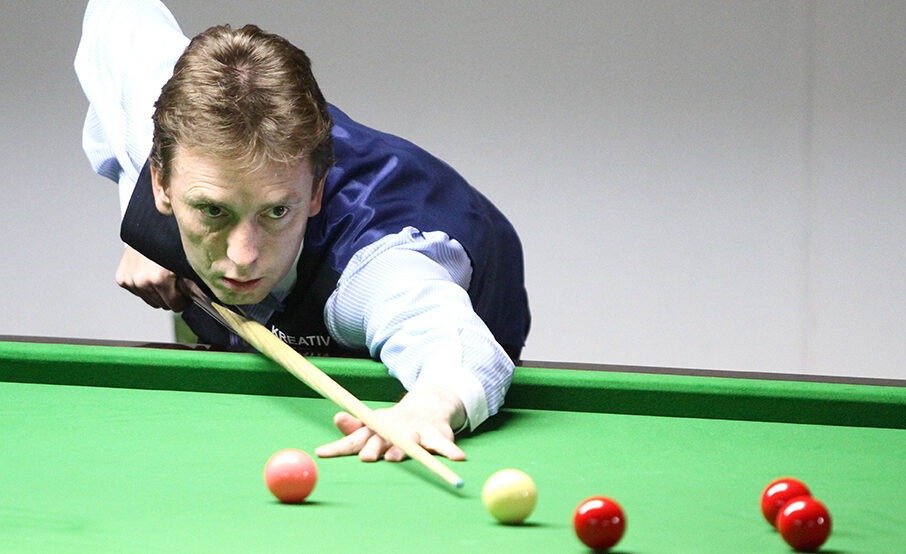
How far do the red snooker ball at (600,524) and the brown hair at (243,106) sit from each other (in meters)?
1.11

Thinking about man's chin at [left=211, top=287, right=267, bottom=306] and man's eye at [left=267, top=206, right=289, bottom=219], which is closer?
man's eye at [left=267, top=206, right=289, bottom=219]

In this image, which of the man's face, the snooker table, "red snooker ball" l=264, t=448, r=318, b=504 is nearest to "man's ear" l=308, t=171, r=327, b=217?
the man's face

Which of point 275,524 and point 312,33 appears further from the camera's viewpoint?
point 312,33

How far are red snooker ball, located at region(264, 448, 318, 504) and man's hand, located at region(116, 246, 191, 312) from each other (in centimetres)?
147

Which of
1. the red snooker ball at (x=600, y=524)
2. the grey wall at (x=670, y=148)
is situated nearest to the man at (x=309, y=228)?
the red snooker ball at (x=600, y=524)

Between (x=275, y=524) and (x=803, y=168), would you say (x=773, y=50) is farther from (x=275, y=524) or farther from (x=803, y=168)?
(x=275, y=524)

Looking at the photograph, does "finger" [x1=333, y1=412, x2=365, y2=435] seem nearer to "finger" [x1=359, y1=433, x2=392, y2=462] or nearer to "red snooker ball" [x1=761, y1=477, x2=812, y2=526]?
"finger" [x1=359, y1=433, x2=392, y2=462]

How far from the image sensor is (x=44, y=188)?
5539 millimetres

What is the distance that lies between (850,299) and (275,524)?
4395 mm

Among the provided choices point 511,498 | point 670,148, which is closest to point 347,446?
point 511,498

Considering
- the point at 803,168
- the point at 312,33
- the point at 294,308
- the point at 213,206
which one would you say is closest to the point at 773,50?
the point at 803,168

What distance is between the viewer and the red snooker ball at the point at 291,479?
3.98ft

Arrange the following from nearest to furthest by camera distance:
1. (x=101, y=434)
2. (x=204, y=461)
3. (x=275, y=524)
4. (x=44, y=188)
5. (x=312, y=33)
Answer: (x=275, y=524) → (x=204, y=461) → (x=101, y=434) → (x=312, y=33) → (x=44, y=188)

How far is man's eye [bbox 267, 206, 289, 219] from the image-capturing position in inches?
78.7
